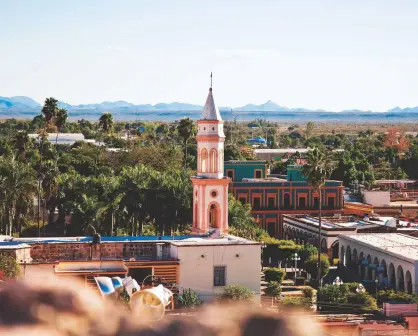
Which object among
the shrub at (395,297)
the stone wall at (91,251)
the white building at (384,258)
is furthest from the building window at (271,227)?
the stone wall at (91,251)

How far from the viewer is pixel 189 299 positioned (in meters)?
25.8

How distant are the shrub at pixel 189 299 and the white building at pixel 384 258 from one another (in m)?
12.3

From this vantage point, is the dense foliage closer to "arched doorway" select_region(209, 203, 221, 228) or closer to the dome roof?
"arched doorway" select_region(209, 203, 221, 228)

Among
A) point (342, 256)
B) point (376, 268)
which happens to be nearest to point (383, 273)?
point (376, 268)

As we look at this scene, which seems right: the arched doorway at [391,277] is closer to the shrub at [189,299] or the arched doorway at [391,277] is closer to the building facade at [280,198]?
the shrub at [189,299]

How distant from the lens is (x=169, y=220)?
44812 mm

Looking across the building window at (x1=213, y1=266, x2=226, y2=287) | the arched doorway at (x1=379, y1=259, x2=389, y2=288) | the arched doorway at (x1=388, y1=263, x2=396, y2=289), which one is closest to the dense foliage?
the building window at (x1=213, y1=266, x2=226, y2=287)

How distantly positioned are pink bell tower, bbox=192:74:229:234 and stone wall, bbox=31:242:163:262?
13.4 ft

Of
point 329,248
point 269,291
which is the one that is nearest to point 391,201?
point 329,248

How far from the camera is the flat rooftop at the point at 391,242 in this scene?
3872 centimetres

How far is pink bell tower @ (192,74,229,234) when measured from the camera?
107 ft

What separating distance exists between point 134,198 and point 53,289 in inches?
1714

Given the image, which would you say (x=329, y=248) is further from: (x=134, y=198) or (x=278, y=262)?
(x=134, y=198)

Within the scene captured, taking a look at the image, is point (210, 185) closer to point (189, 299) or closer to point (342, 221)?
point (189, 299)
